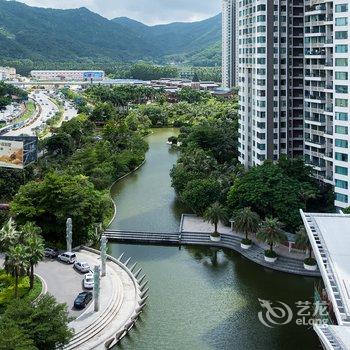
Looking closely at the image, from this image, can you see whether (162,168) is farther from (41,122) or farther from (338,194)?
(41,122)

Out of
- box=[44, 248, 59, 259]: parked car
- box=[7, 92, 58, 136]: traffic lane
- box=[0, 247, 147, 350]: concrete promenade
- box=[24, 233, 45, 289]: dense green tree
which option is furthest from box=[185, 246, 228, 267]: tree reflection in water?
box=[7, 92, 58, 136]: traffic lane

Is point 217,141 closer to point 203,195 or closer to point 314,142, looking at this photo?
point 314,142

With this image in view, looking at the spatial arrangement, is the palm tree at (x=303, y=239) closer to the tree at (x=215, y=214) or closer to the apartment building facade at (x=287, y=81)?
the tree at (x=215, y=214)

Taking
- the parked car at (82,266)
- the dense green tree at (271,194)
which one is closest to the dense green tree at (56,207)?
the parked car at (82,266)

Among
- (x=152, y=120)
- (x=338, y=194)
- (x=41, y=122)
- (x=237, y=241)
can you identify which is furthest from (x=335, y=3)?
(x=41, y=122)

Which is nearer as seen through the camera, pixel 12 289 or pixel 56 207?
pixel 12 289

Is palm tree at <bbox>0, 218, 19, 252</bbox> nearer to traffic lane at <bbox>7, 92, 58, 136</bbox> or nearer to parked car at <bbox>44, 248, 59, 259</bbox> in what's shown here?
parked car at <bbox>44, 248, 59, 259</bbox>

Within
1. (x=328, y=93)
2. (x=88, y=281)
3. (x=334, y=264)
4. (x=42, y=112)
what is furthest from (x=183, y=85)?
(x=334, y=264)
